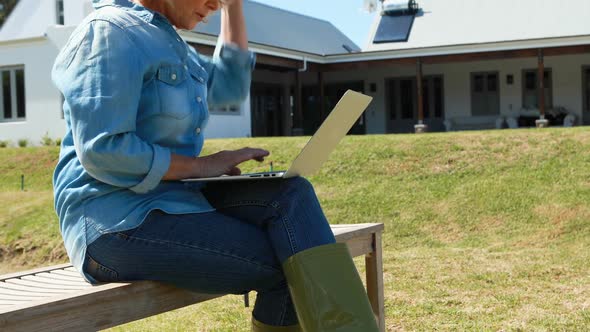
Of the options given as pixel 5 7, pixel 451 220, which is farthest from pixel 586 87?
pixel 5 7

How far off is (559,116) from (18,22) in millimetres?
15168

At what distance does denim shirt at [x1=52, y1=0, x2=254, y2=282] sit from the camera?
1965 millimetres

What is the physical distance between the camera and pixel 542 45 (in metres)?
20.4

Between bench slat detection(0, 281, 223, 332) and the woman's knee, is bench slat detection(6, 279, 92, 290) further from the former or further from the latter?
the woman's knee

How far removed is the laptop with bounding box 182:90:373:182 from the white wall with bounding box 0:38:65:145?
17498 mm

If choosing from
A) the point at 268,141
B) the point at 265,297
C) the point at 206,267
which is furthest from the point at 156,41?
the point at 268,141

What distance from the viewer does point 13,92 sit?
1969 cm

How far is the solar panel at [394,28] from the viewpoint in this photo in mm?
23938

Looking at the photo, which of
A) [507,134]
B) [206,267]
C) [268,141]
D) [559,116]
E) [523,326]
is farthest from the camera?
[559,116]

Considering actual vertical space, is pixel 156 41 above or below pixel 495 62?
below

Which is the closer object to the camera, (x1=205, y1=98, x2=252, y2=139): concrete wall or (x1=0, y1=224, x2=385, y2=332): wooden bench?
(x1=0, y1=224, x2=385, y2=332): wooden bench

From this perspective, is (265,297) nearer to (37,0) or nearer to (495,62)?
→ (37,0)

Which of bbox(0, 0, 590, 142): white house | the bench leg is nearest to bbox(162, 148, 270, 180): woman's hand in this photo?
the bench leg

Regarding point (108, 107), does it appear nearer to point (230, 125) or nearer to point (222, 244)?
point (222, 244)
